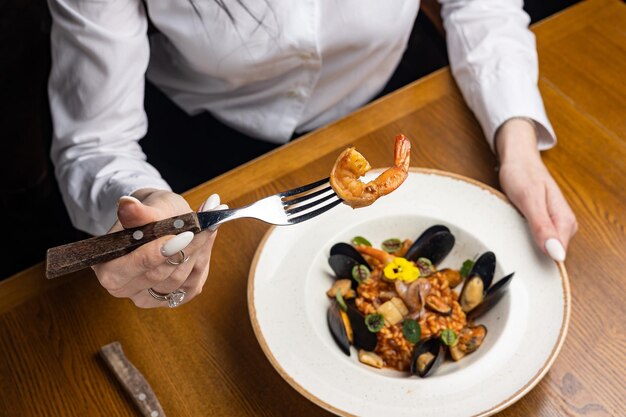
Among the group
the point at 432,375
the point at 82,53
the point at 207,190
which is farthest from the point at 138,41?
the point at 432,375

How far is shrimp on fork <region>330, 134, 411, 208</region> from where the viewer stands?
3.39 feet

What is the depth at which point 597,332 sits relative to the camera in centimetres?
122

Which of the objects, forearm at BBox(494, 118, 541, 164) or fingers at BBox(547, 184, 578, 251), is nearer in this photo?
fingers at BBox(547, 184, 578, 251)

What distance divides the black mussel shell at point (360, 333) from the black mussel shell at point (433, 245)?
18cm

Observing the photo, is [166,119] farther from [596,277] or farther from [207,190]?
[596,277]

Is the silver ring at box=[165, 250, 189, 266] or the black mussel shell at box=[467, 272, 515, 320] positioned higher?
the silver ring at box=[165, 250, 189, 266]

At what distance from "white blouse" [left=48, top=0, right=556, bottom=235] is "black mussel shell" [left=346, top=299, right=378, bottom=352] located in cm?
48

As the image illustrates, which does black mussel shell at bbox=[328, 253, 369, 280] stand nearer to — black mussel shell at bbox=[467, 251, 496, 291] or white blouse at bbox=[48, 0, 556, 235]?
black mussel shell at bbox=[467, 251, 496, 291]

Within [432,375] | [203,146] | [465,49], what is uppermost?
[465,49]

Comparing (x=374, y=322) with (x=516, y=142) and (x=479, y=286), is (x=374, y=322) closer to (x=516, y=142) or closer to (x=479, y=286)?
(x=479, y=286)

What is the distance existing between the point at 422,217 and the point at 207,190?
1.48 ft

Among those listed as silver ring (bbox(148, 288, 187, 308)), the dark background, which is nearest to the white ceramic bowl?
silver ring (bbox(148, 288, 187, 308))

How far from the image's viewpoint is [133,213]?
0.97 m

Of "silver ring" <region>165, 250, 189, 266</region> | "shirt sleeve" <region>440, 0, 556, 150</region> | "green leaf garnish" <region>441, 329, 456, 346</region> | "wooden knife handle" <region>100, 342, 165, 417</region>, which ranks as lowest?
"wooden knife handle" <region>100, 342, 165, 417</region>
